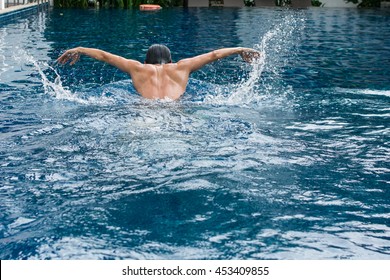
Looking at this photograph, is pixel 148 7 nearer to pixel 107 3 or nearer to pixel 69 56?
pixel 107 3

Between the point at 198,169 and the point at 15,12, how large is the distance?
1798 centimetres

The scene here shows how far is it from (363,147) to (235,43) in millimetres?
9549

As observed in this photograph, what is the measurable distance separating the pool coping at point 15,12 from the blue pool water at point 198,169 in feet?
32.7

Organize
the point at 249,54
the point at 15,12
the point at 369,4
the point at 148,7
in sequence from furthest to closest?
the point at 369,4 → the point at 148,7 → the point at 15,12 → the point at 249,54

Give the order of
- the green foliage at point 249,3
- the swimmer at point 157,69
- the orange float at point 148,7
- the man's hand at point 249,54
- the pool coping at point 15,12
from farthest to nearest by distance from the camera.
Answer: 1. the green foliage at point 249,3
2. the orange float at point 148,7
3. the pool coping at point 15,12
4. the swimmer at point 157,69
5. the man's hand at point 249,54

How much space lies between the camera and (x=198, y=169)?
14.8 ft

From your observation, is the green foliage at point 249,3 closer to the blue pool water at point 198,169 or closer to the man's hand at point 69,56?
the blue pool water at point 198,169

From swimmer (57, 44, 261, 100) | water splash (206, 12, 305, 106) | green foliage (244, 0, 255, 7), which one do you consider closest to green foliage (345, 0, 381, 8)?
green foliage (244, 0, 255, 7)

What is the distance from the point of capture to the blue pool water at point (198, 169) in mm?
3361

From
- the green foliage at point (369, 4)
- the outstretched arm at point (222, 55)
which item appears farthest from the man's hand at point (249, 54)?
the green foliage at point (369, 4)

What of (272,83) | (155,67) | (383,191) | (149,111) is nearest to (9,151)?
(149,111)

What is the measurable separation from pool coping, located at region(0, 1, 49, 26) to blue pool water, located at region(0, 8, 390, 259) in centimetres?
997

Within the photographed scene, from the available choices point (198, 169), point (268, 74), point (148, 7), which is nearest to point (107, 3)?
point (148, 7)
